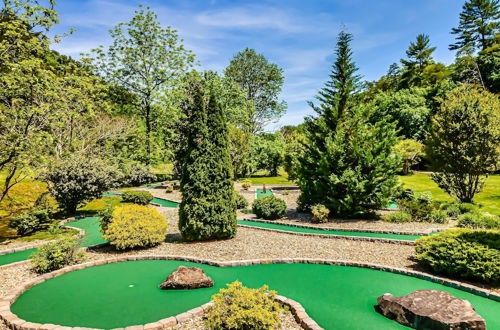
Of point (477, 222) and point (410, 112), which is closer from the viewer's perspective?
point (477, 222)

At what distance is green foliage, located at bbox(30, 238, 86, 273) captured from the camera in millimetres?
7914

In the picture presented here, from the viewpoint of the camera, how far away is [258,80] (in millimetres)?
46562

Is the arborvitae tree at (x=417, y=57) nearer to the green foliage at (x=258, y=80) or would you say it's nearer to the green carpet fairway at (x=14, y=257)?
the green foliage at (x=258, y=80)

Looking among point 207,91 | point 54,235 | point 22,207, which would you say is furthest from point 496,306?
point 207,91

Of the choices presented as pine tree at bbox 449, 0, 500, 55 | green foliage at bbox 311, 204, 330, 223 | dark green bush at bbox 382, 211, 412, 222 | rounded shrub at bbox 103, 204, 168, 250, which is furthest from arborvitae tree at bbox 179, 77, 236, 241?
pine tree at bbox 449, 0, 500, 55

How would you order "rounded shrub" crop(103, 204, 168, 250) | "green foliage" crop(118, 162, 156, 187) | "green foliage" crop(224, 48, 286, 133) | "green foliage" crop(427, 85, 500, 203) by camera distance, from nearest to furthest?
"rounded shrub" crop(103, 204, 168, 250) < "green foliage" crop(427, 85, 500, 203) < "green foliage" crop(118, 162, 156, 187) < "green foliage" crop(224, 48, 286, 133)

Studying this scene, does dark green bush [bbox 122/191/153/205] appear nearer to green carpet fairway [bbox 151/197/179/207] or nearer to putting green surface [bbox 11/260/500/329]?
green carpet fairway [bbox 151/197/179/207]

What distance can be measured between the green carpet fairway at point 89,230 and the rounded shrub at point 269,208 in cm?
715

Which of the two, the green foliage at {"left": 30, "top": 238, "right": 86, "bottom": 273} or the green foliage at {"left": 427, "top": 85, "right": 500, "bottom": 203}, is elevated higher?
the green foliage at {"left": 427, "top": 85, "right": 500, "bottom": 203}

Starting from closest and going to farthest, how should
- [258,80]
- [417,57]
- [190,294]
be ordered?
[190,294]
[258,80]
[417,57]

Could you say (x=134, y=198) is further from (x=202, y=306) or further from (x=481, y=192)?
(x=481, y=192)

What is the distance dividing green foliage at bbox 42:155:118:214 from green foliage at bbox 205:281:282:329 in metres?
12.0

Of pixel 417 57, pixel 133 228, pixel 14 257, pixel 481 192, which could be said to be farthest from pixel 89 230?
pixel 417 57

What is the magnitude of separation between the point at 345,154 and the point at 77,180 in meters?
13.0
